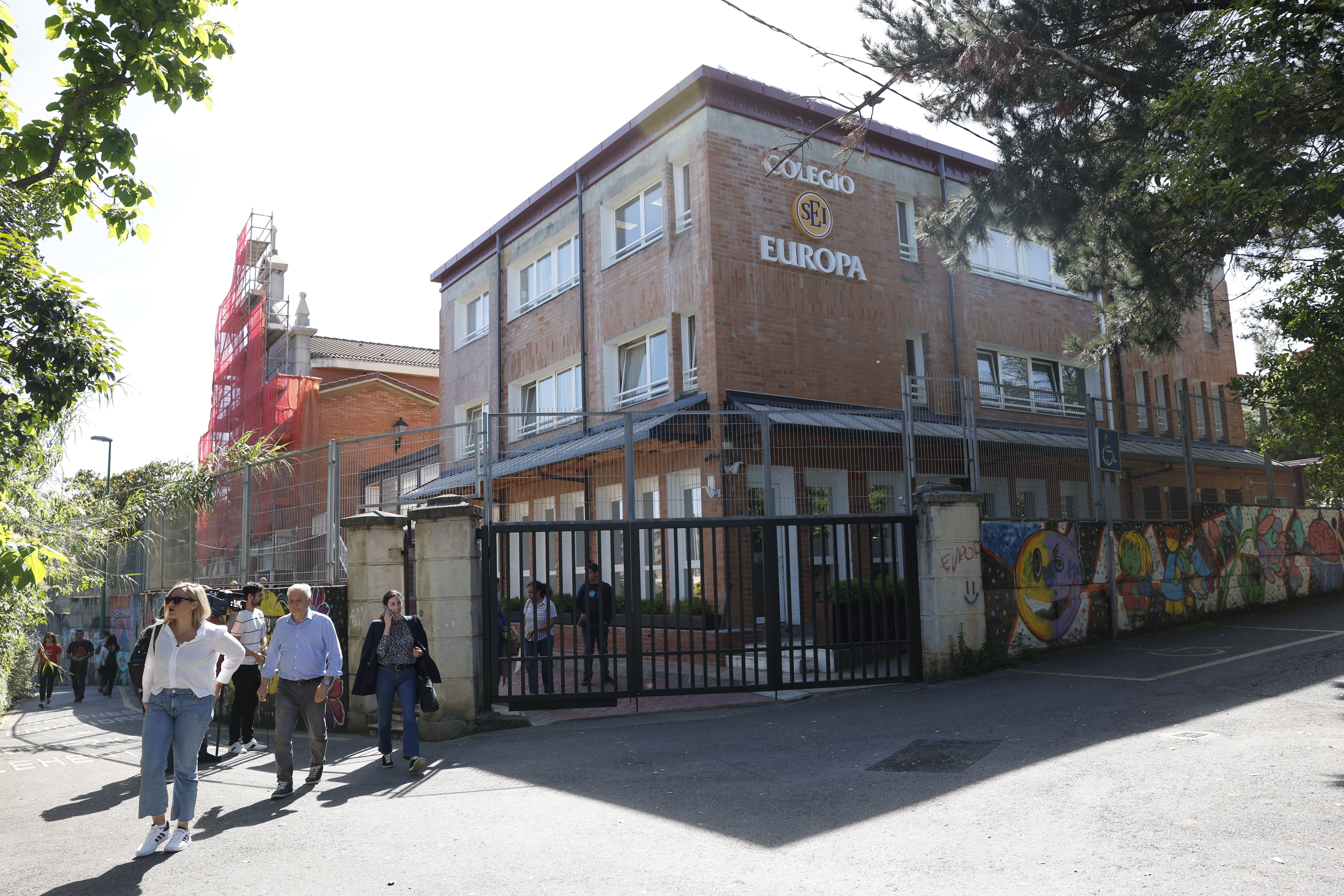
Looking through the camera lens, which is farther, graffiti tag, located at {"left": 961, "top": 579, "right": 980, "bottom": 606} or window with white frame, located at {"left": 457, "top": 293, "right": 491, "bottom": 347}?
window with white frame, located at {"left": 457, "top": 293, "right": 491, "bottom": 347}

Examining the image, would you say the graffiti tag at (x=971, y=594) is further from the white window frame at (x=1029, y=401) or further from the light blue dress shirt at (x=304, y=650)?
the light blue dress shirt at (x=304, y=650)

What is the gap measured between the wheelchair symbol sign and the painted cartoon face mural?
1260 mm

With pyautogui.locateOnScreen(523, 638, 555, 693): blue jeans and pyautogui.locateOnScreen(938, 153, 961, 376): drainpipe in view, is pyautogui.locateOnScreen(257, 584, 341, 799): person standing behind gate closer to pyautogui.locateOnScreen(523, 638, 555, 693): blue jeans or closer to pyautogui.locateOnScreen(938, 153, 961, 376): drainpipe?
Answer: pyautogui.locateOnScreen(523, 638, 555, 693): blue jeans

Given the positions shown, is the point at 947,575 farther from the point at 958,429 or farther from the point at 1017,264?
the point at 1017,264

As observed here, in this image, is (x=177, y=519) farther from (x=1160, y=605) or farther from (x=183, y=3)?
(x=1160, y=605)

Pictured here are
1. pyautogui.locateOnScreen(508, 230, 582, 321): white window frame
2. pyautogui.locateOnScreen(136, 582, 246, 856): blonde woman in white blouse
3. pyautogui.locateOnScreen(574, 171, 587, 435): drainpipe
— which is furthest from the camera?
pyautogui.locateOnScreen(508, 230, 582, 321): white window frame

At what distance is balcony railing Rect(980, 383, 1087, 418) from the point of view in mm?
14055

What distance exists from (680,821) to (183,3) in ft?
23.2

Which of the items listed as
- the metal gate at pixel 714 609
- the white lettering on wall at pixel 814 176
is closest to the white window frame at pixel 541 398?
the metal gate at pixel 714 609

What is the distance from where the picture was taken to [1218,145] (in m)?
8.96

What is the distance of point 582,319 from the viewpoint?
20.1 metres

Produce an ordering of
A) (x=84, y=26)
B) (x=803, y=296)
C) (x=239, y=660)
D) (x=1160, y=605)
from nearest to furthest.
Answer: (x=239, y=660) → (x=84, y=26) → (x=1160, y=605) → (x=803, y=296)

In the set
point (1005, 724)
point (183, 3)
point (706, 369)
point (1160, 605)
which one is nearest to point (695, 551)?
point (706, 369)

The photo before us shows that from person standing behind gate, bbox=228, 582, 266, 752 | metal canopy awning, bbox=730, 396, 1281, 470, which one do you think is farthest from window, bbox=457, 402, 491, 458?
metal canopy awning, bbox=730, 396, 1281, 470
